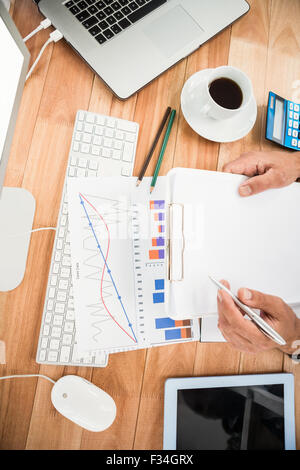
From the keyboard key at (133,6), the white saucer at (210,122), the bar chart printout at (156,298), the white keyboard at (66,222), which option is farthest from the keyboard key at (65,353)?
the keyboard key at (133,6)

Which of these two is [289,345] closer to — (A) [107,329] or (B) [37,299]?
(A) [107,329]

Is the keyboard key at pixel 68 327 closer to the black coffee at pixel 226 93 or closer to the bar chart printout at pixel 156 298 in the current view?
the bar chart printout at pixel 156 298

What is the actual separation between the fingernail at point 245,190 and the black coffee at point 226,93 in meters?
0.16

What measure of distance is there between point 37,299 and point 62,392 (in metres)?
0.19

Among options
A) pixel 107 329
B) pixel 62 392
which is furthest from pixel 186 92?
pixel 62 392

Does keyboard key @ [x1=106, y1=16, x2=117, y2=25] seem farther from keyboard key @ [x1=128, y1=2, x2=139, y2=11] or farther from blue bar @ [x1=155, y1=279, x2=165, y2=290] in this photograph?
blue bar @ [x1=155, y1=279, x2=165, y2=290]

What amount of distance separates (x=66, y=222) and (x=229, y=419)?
0.51 meters

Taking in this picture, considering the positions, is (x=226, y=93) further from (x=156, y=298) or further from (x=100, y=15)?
(x=156, y=298)

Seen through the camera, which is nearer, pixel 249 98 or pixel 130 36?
pixel 249 98

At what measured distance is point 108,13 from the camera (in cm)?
69

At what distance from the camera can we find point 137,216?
0.69 meters

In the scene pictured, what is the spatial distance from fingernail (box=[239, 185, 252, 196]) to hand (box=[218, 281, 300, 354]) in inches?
6.5

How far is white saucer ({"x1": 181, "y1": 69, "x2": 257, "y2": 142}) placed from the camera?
68 centimetres

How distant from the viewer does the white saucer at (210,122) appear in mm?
684
